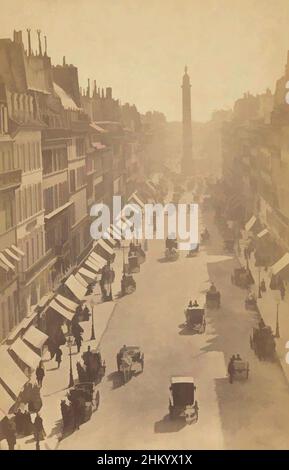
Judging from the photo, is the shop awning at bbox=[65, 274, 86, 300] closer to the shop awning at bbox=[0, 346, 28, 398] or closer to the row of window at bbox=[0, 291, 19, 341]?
the row of window at bbox=[0, 291, 19, 341]

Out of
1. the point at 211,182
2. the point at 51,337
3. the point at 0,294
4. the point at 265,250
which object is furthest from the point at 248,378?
the point at 211,182

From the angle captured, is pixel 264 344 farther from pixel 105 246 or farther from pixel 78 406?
pixel 105 246

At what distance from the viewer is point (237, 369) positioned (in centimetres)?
2038

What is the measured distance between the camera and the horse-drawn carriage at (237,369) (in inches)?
802

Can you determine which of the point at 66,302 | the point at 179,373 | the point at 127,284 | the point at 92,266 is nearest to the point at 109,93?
the point at 92,266

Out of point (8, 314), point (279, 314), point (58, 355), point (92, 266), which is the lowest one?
point (58, 355)

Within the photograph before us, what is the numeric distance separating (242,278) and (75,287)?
5.70 metres

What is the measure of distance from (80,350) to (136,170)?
7.91 meters

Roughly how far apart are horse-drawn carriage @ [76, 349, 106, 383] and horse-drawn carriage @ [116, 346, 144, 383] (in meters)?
0.53

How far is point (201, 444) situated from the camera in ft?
61.8

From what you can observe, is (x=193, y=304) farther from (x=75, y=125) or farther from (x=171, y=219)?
(x=75, y=125)

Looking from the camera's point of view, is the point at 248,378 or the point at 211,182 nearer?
the point at 248,378
